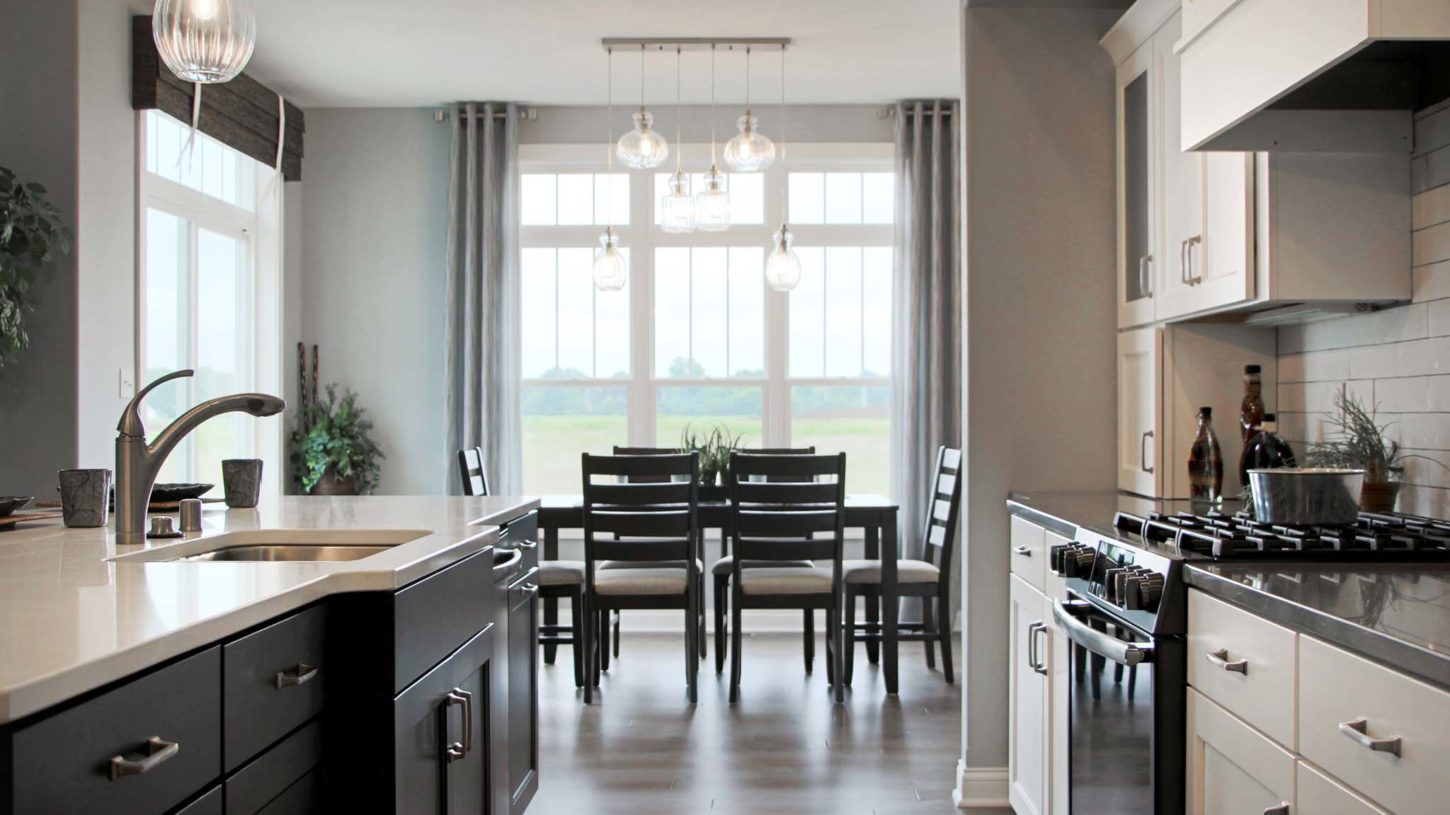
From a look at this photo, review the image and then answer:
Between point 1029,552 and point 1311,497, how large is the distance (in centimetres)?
87

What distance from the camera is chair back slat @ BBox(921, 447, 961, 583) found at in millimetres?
4605

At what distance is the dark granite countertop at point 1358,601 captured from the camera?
1.11m

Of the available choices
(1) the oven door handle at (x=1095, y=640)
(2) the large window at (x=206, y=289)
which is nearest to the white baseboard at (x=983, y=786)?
(1) the oven door handle at (x=1095, y=640)

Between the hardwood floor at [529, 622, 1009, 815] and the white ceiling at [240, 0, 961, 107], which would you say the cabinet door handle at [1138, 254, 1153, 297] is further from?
the white ceiling at [240, 0, 961, 107]

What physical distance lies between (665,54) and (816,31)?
2.42ft

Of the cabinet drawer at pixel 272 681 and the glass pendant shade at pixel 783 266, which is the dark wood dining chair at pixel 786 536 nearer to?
the glass pendant shade at pixel 783 266

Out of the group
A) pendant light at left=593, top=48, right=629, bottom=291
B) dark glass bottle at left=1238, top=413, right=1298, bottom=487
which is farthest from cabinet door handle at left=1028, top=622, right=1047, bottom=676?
pendant light at left=593, top=48, right=629, bottom=291

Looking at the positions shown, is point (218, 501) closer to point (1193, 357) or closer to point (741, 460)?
point (741, 460)

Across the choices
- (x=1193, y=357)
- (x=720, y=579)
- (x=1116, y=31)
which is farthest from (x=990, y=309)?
(x=720, y=579)

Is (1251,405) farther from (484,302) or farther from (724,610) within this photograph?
(484,302)

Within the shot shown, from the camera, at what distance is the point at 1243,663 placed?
4.90ft

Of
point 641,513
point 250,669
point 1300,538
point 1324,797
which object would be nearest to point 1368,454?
point 1300,538

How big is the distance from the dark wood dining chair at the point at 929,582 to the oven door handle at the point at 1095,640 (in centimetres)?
209

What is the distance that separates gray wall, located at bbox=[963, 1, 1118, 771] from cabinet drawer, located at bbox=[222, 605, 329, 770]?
202 centimetres
